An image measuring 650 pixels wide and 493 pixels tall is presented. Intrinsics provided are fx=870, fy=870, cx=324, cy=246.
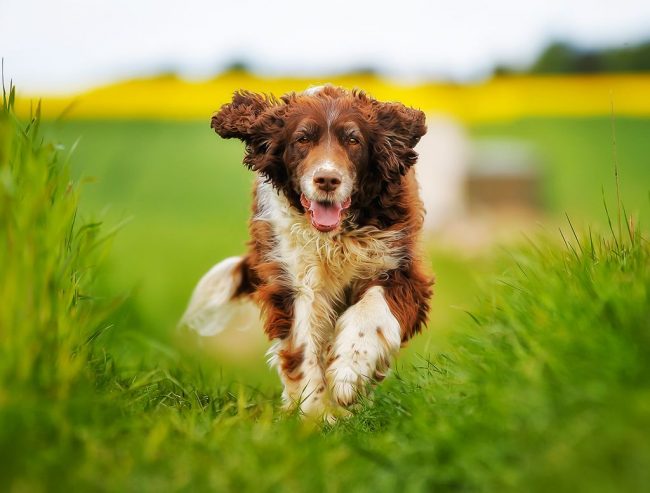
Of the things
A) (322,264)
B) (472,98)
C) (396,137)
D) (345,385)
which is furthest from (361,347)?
(472,98)

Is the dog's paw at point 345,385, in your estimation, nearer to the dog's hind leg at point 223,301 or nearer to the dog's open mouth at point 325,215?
the dog's open mouth at point 325,215

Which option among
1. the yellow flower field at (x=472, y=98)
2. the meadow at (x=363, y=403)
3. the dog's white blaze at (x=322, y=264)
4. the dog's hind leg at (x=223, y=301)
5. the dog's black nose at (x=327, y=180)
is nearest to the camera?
the meadow at (x=363, y=403)

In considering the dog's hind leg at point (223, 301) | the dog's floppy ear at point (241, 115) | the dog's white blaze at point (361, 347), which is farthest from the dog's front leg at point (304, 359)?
the dog's floppy ear at point (241, 115)

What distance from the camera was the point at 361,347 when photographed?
4.42 meters

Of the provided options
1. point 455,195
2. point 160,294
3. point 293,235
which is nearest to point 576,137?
point 455,195

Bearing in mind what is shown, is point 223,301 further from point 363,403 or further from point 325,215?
point 363,403

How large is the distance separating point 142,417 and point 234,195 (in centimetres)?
881

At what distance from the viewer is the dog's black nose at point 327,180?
431cm

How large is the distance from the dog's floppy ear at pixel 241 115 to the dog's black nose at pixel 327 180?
80 cm

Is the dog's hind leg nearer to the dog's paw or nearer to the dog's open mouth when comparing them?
the dog's open mouth

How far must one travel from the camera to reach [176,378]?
4.89 m

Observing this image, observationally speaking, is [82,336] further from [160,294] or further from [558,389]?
[160,294]

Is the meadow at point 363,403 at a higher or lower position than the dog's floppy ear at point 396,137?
lower

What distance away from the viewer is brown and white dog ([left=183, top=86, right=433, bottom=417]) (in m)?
4.46
